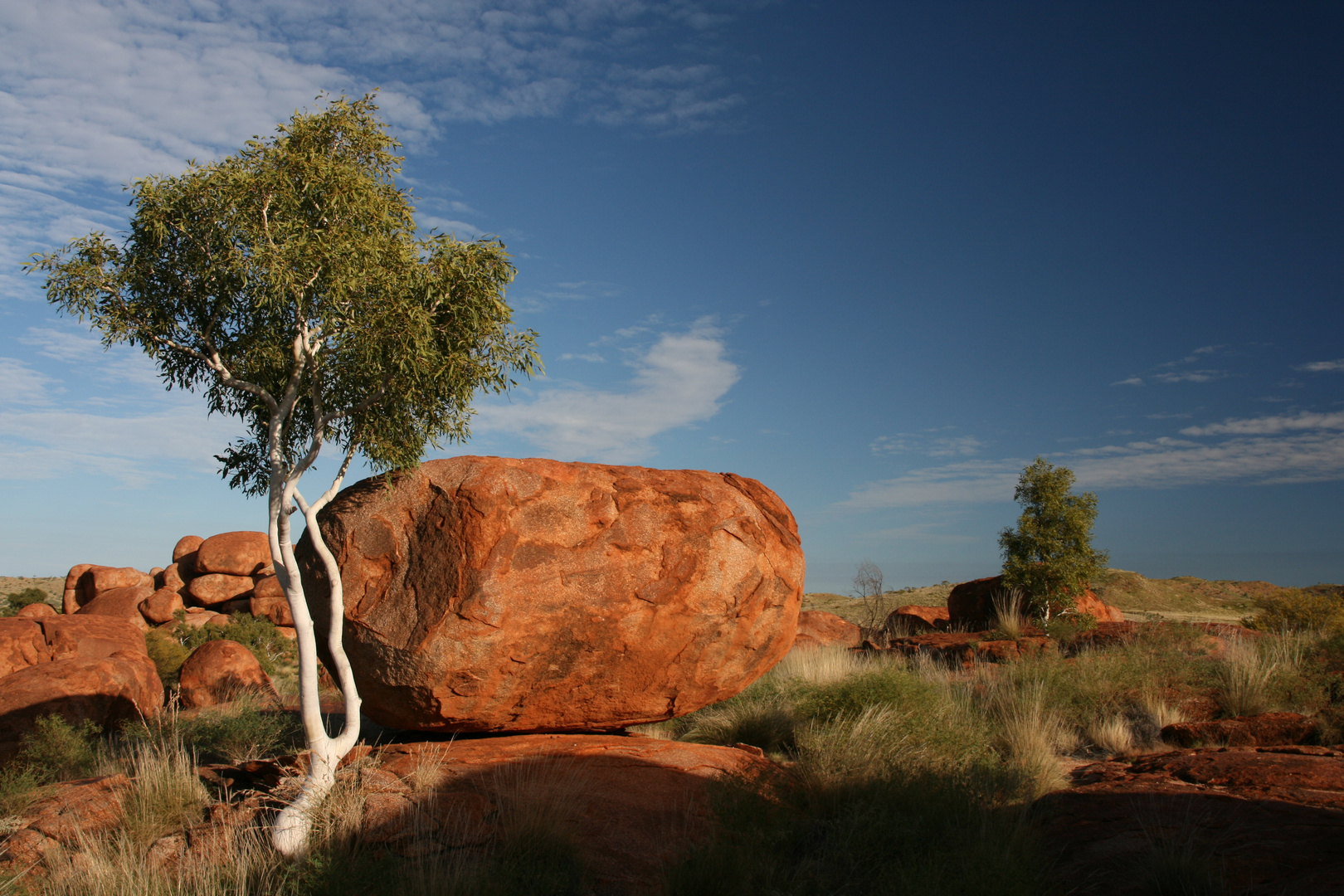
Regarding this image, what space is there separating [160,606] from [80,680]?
19240mm

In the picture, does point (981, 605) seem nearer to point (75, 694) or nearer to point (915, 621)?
point (915, 621)

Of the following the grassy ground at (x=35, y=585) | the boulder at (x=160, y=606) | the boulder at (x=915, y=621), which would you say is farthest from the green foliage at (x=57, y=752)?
the grassy ground at (x=35, y=585)

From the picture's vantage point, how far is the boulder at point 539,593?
7945mm

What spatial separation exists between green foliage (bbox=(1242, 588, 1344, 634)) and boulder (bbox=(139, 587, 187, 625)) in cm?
3485

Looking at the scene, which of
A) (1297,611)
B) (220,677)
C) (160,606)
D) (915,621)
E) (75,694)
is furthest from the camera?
(160,606)

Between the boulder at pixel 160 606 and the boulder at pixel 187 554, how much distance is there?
1.47m

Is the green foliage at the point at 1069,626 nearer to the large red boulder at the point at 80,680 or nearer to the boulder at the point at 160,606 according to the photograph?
the large red boulder at the point at 80,680

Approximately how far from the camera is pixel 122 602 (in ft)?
97.7

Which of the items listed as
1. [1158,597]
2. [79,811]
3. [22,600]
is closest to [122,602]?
[22,600]

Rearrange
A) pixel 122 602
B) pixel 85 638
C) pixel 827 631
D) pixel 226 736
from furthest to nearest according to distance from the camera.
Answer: pixel 122 602, pixel 827 631, pixel 85 638, pixel 226 736

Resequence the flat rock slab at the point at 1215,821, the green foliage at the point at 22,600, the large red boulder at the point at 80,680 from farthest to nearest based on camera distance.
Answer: the green foliage at the point at 22,600 → the large red boulder at the point at 80,680 → the flat rock slab at the point at 1215,821

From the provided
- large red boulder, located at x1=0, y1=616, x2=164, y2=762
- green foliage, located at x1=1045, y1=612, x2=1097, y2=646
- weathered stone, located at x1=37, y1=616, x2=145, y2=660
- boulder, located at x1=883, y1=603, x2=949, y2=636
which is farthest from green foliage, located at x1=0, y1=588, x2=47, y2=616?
green foliage, located at x1=1045, y1=612, x2=1097, y2=646

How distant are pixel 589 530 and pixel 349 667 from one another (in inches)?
111

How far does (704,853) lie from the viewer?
19.9 ft
